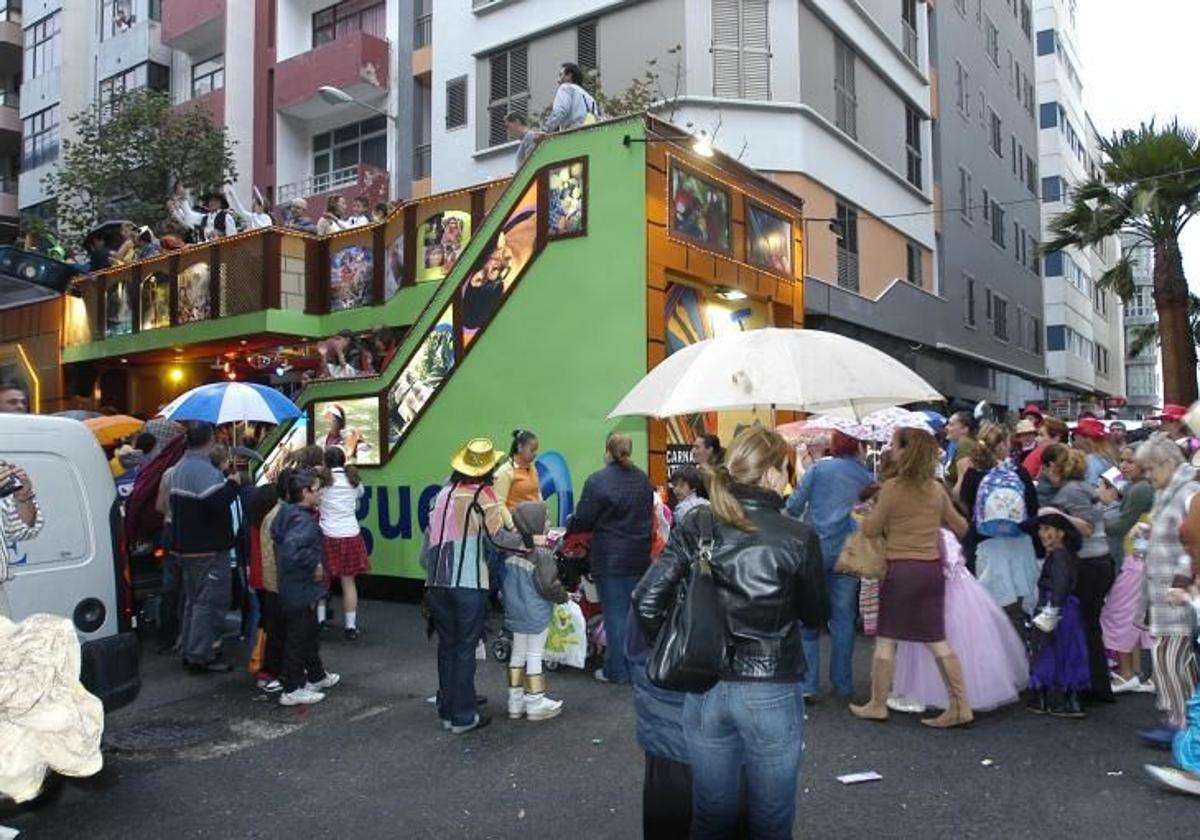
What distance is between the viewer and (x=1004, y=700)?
615cm

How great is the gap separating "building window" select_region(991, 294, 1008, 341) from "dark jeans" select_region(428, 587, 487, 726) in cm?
2591

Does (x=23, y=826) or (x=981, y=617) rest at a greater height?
(x=981, y=617)

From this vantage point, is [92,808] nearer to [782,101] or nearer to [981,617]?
[981,617]

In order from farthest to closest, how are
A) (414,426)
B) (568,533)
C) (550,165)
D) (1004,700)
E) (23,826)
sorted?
(414,426) → (550,165) → (568,533) → (1004,700) → (23,826)

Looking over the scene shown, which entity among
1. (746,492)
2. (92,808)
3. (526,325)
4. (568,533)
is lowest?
(92,808)

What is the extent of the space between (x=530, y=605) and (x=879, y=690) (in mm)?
2237

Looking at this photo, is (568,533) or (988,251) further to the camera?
(988,251)

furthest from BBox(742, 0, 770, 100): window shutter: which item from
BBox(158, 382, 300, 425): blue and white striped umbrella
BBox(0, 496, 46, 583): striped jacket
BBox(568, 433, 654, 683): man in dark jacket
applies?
BBox(0, 496, 46, 583): striped jacket

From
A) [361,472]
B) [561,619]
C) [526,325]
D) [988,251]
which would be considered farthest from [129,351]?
[988,251]

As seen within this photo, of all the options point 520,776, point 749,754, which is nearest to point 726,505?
point 749,754

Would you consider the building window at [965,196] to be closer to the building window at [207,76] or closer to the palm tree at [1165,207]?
the palm tree at [1165,207]

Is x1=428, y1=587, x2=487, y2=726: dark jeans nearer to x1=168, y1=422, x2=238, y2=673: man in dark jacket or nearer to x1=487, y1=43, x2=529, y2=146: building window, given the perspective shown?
x1=168, y1=422, x2=238, y2=673: man in dark jacket

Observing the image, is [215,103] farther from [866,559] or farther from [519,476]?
[866,559]

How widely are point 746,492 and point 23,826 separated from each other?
392cm
